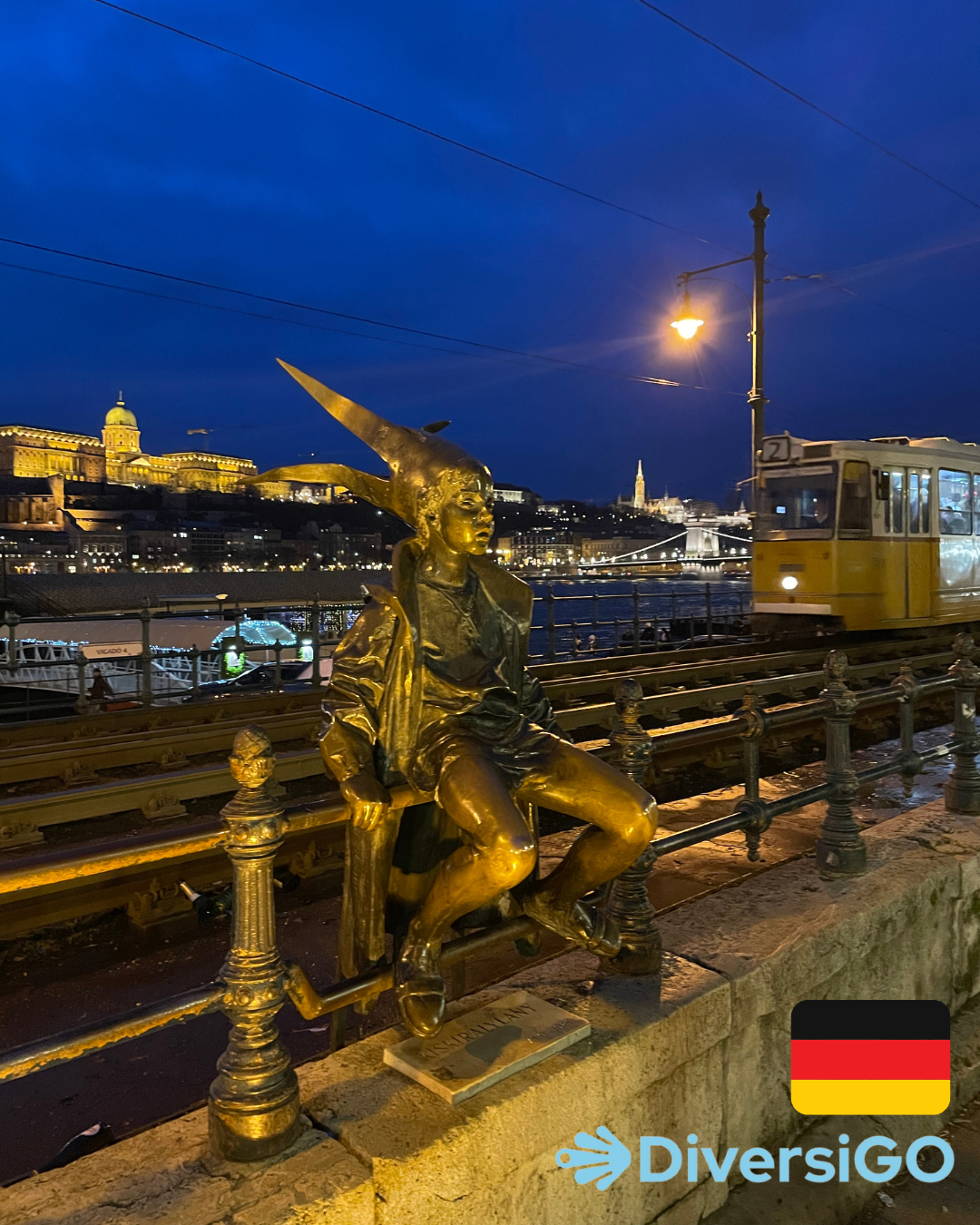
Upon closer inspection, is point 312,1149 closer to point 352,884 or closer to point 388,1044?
point 388,1044

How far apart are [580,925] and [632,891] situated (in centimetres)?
29

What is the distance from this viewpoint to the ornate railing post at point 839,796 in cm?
394

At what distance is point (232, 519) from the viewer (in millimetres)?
107188

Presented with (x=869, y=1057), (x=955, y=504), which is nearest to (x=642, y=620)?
(x=955, y=504)

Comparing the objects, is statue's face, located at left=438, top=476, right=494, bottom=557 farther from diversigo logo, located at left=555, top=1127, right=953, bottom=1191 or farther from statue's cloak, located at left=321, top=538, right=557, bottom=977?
diversigo logo, located at left=555, top=1127, right=953, bottom=1191

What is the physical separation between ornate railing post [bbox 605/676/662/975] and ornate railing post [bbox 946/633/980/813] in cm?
275

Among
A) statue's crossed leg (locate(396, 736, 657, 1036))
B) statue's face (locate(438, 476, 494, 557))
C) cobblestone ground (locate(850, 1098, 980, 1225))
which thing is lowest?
cobblestone ground (locate(850, 1098, 980, 1225))

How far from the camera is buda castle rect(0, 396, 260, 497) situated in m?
139

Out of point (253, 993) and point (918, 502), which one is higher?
point (918, 502)

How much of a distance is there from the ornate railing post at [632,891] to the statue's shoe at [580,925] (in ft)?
0.24

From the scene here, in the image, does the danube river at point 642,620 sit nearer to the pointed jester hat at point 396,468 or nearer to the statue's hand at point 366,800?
the pointed jester hat at point 396,468

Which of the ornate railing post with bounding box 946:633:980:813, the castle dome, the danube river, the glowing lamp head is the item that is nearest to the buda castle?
the castle dome

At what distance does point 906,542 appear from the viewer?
48.9ft

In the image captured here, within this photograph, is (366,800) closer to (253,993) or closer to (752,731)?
(253,993)
